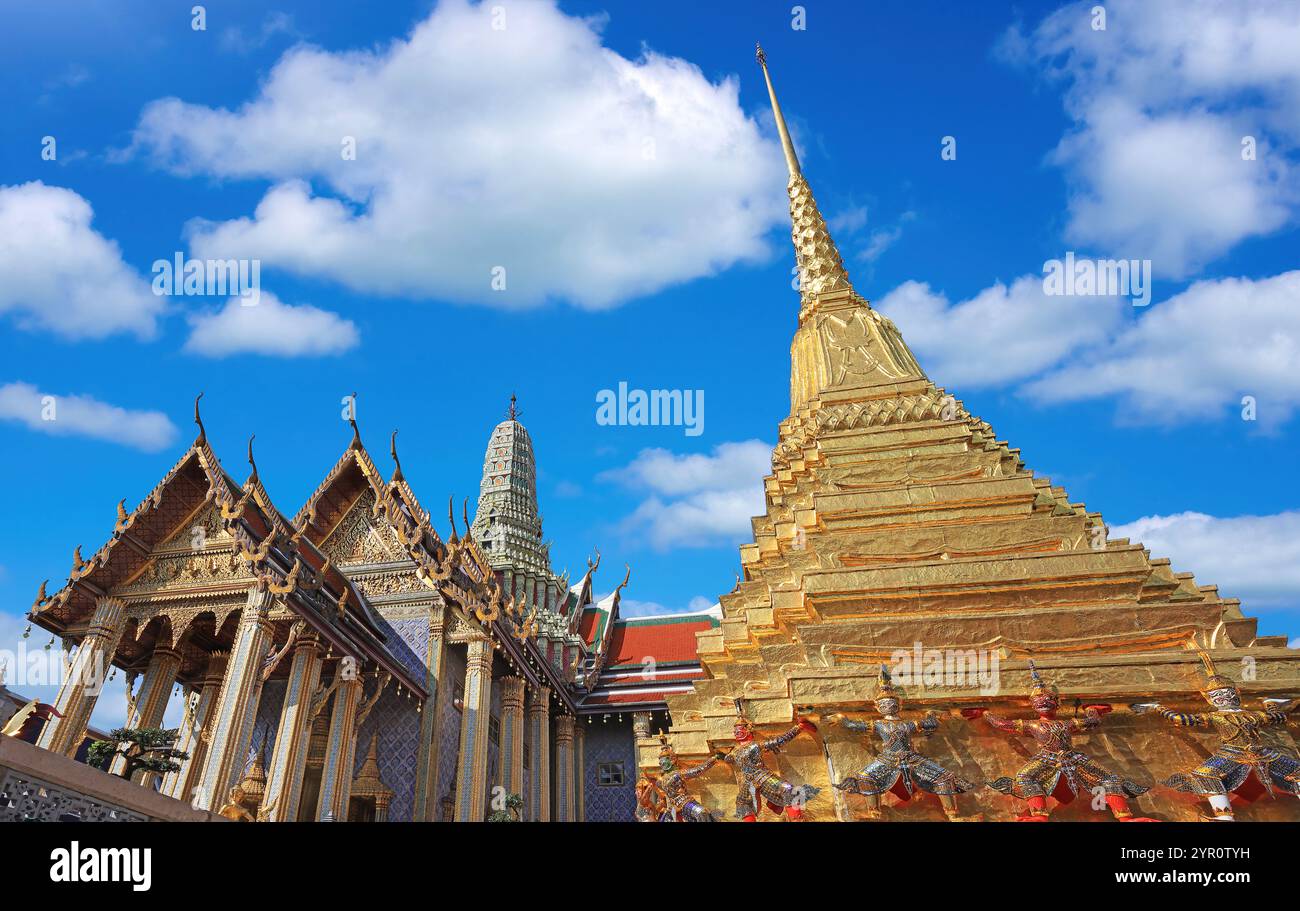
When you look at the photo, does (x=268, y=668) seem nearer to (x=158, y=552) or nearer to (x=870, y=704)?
(x=158, y=552)

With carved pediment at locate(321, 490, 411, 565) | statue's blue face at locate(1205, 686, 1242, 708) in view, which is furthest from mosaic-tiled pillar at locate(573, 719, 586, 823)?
statue's blue face at locate(1205, 686, 1242, 708)

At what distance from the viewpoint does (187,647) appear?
519 inches

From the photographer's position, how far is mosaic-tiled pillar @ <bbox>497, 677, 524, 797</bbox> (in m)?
14.7

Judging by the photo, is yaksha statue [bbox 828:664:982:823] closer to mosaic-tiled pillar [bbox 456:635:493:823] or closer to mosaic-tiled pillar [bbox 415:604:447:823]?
mosaic-tiled pillar [bbox 456:635:493:823]

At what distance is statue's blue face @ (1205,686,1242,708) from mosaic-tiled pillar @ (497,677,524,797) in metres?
11.3

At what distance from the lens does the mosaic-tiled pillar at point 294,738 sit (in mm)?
10578

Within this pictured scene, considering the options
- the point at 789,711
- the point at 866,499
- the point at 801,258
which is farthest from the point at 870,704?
the point at 801,258

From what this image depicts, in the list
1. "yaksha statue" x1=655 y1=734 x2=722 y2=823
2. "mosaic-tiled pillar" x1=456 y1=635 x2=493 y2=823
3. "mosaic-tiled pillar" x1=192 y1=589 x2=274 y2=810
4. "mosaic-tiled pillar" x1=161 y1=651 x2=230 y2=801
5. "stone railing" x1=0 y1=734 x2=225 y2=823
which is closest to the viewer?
"stone railing" x1=0 y1=734 x2=225 y2=823

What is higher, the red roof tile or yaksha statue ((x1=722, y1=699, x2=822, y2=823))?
the red roof tile

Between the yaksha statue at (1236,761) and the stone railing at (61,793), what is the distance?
8.09 metres

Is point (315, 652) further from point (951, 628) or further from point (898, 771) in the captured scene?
point (951, 628)

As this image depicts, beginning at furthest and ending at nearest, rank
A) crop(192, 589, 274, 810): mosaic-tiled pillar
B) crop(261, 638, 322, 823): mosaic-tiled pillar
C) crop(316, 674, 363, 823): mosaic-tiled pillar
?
1. crop(316, 674, 363, 823): mosaic-tiled pillar
2. crop(261, 638, 322, 823): mosaic-tiled pillar
3. crop(192, 589, 274, 810): mosaic-tiled pillar

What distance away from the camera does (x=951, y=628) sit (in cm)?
859
